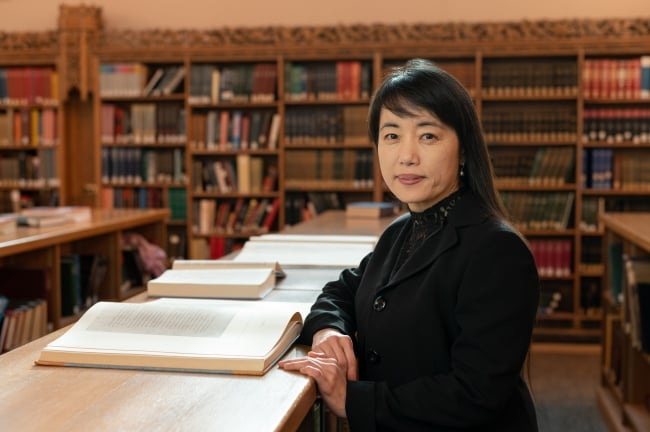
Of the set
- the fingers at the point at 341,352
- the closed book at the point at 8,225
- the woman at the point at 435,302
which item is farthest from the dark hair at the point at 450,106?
the closed book at the point at 8,225

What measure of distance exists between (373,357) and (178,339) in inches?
13.7

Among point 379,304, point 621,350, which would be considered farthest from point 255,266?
point 621,350

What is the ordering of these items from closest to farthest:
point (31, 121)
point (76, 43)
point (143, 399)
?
point (143, 399) → point (76, 43) → point (31, 121)

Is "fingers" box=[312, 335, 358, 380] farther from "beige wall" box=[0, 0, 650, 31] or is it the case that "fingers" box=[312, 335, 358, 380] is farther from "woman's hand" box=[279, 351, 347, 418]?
"beige wall" box=[0, 0, 650, 31]

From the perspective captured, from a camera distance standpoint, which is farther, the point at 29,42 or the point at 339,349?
the point at 29,42

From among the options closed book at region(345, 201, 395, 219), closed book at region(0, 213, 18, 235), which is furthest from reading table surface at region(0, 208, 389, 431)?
closed book at region(345, 201, 395, 219)

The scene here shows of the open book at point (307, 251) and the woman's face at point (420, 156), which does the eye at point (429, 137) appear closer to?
the woman's face at point (420, 156)

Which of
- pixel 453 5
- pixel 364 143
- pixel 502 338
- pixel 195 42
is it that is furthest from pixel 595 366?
pixel 502 338

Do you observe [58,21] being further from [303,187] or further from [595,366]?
[595,366]

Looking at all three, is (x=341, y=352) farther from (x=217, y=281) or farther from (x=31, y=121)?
(x=31, y=121)

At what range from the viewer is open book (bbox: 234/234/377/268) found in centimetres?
241

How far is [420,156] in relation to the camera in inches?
56.1

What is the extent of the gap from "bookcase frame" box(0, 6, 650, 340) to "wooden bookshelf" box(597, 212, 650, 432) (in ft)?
5.13

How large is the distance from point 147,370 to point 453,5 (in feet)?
17.1
